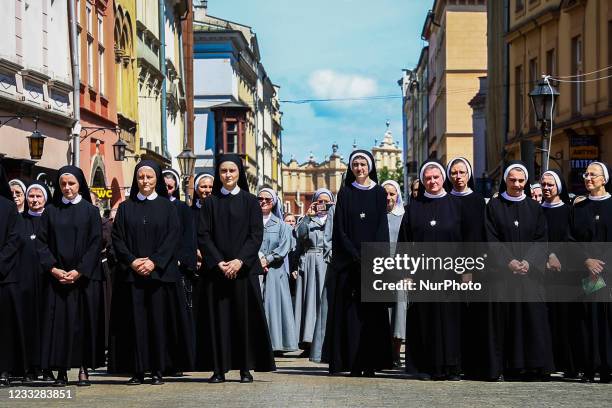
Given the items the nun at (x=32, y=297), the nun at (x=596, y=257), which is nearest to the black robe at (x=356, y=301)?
the nun at (x=596, y=257)

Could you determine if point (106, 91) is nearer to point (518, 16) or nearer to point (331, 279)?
point (518, 16)

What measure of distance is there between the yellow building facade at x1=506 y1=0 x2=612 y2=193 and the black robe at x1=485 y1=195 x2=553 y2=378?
17.0 metres

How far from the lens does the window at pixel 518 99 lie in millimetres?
47562

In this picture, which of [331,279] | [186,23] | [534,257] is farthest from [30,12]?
[186,23]

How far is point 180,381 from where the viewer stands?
1378 cm

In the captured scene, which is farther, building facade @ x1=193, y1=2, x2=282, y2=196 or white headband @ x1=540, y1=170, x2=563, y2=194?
building facade @ x1=193, y1=2, x2=282, y2=196

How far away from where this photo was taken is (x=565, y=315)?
14320 mm

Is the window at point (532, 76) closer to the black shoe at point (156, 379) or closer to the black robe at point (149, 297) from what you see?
the black robe at point (149, 297)

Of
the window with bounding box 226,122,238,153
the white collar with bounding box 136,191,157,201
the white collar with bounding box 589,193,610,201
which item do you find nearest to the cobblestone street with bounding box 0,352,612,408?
the white collar with bounding box 136,191,157,201

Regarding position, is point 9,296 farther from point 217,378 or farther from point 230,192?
point 230,192

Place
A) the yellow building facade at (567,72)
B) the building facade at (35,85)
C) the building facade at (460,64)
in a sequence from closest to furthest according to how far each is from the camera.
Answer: the building facade at (35,85) → the yellow building facade at (567,72) → the building facade at (460,64)

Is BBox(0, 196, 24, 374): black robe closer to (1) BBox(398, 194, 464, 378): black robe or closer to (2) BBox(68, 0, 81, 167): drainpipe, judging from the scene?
(1) BBox(398, 194, 464, 378): black robe

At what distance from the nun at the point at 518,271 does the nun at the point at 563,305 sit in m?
0.19

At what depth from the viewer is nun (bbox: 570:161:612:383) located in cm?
1399
